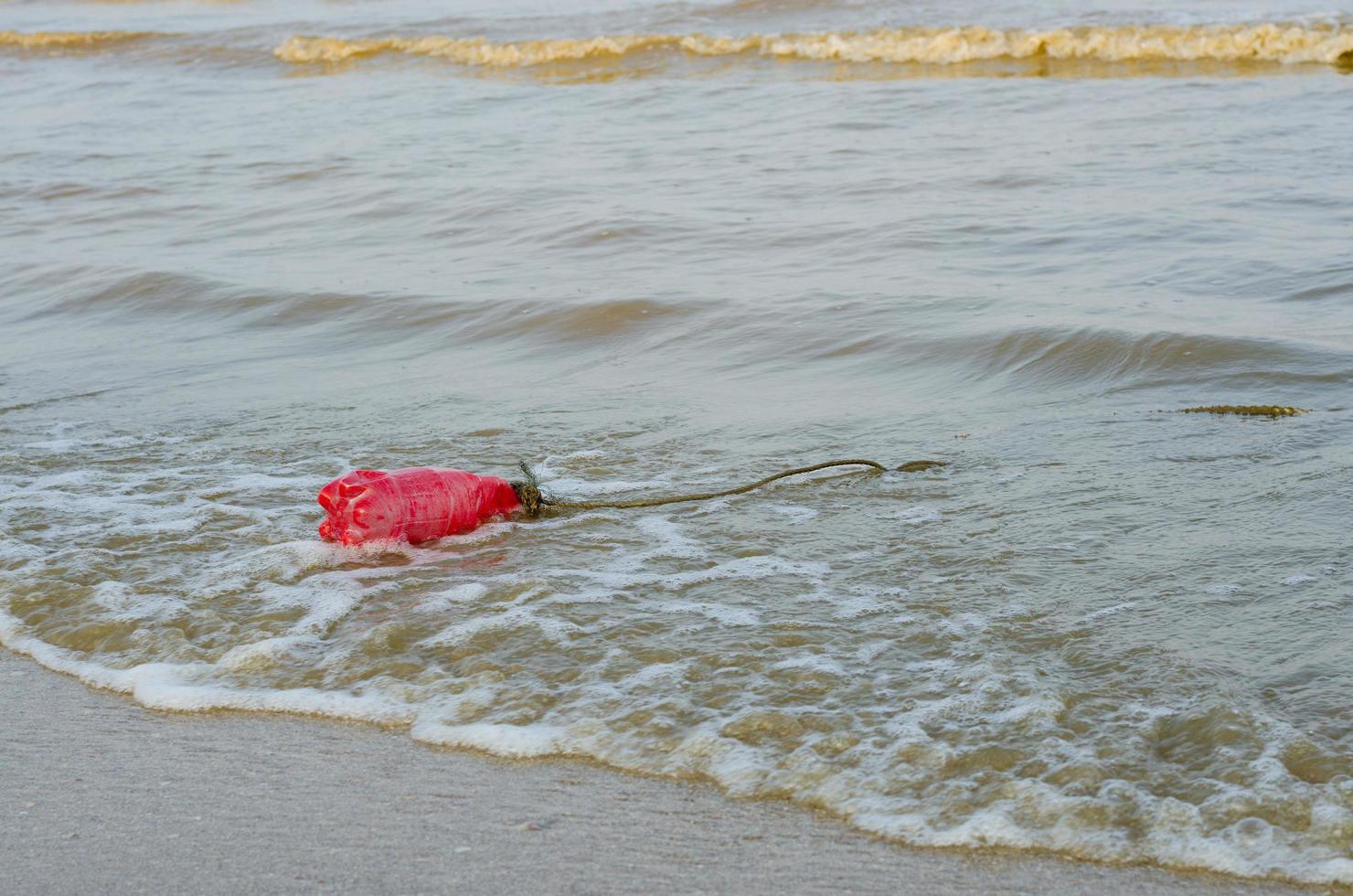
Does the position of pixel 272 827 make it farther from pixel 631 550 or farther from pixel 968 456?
pixel 968 456

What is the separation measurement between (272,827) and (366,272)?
18.6ft

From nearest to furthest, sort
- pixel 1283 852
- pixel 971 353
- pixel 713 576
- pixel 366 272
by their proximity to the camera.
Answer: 1. pixel 1283 852
2. pixel 713 576
3. pixel 971 353
4. pixel 366 272

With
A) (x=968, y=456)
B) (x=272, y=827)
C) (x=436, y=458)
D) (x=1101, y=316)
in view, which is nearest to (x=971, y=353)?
(x=1101, y=316)

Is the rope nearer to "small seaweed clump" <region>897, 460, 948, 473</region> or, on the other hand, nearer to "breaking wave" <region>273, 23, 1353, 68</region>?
"small seaweed clump" <region>897, 460, 948, 473</region>

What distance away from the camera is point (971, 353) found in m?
5.98

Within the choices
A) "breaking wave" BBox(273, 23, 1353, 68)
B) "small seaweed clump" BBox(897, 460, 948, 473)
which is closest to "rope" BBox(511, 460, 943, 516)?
"small seaweed clump" BBox(897, 460, 948, 473)

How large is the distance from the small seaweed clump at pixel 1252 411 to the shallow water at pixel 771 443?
84 mm

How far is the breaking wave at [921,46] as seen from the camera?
→ 46.6ft

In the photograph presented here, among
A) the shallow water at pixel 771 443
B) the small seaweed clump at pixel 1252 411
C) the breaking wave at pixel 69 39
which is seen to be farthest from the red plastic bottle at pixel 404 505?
the breaking wave at pixel 69 39

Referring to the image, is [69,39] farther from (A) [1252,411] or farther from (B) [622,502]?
(A) [1252,411]

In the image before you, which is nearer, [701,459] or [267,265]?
[701,459]

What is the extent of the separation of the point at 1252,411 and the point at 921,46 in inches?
475

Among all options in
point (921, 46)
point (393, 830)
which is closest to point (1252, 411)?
point (393, 830)

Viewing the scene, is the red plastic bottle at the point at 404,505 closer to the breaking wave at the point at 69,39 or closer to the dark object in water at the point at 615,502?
the dark object in water at the point at 615,502
